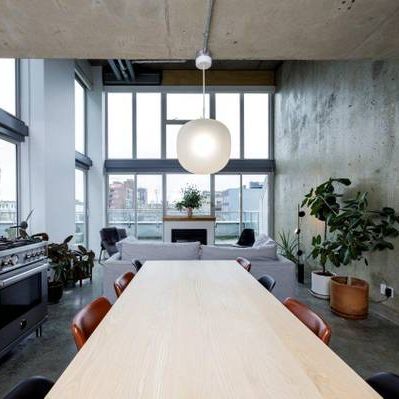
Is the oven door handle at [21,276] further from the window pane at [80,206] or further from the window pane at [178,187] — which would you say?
the window pane at [178,187]

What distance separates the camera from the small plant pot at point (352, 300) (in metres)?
3.04

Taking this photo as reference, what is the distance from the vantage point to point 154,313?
1215 millimetres

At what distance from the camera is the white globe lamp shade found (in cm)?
181

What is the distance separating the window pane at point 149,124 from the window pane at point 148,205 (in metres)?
0.68

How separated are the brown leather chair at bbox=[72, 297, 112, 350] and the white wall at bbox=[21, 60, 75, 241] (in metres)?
3.06

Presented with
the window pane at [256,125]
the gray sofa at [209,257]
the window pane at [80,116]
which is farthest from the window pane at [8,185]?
the window pane at [256,125]

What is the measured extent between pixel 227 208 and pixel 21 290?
5.62 m

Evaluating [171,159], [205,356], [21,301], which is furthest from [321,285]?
[171,159]

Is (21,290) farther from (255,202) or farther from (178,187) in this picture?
(255,202)

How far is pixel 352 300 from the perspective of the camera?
306 cm

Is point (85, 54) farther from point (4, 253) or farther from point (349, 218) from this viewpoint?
point (349, 218)

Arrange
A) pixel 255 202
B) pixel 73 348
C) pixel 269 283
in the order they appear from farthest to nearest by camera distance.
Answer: pixel 255 202
pixel 73 348
pixel 269 283

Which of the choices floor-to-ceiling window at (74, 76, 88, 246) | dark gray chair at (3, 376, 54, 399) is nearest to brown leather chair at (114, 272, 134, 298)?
dark gray chair at (3, 376, 54, 399)

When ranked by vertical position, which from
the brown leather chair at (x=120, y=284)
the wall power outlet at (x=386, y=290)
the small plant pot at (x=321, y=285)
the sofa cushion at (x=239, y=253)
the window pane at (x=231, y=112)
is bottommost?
the small plant pot at (x=321, y=285)
